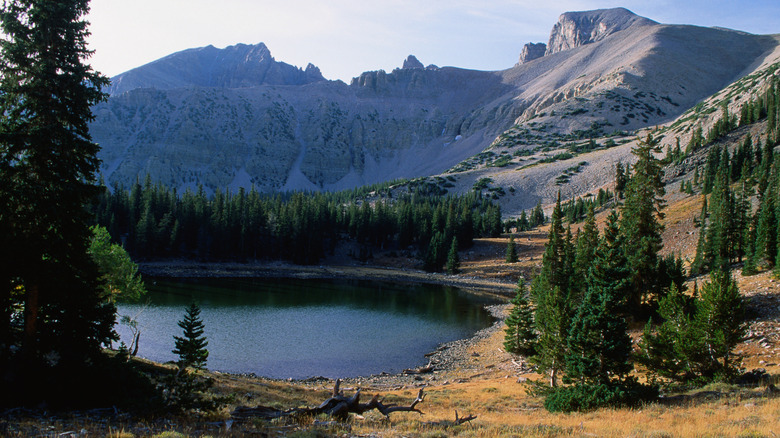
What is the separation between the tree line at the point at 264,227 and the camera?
10538 centimetres

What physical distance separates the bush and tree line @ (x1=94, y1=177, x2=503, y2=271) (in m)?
90.4

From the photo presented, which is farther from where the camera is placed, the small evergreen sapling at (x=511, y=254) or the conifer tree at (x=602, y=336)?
the small evergreen sapling at (x=511, y=254)

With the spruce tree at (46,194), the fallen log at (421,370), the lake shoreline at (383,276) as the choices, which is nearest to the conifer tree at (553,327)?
the lake shoreline at (383,276)

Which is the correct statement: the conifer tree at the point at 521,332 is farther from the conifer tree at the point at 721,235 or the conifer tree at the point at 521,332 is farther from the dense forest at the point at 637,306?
the conifer tree at the point at 721,235

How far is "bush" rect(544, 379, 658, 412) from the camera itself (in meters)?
18.2

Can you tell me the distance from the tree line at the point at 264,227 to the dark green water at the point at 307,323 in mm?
27302

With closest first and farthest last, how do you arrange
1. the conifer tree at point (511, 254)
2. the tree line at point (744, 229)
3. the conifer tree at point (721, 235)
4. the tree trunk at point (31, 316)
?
the tree trunk at point (31, 316), the tree line at point (744, 229), the conifer tree at point (721, 235), the conifer tree at point (511, 254)

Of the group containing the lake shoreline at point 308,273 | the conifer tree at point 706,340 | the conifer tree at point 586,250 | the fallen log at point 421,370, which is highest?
the conifer tree at point 586,250

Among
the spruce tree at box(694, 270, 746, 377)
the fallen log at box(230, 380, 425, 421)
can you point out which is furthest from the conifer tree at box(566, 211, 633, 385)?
the fallen log at box(230, 380, 425, 421)

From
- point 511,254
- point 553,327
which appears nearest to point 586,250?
point 553,327

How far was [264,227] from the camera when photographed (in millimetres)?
117062

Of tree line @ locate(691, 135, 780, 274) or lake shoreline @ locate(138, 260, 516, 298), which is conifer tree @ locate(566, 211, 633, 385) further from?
lake shoreline @ locate(138, 260, 516, 298)

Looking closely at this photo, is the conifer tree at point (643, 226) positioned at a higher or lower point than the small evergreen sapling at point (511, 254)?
higher

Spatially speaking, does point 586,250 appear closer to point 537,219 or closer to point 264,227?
point 264,227
